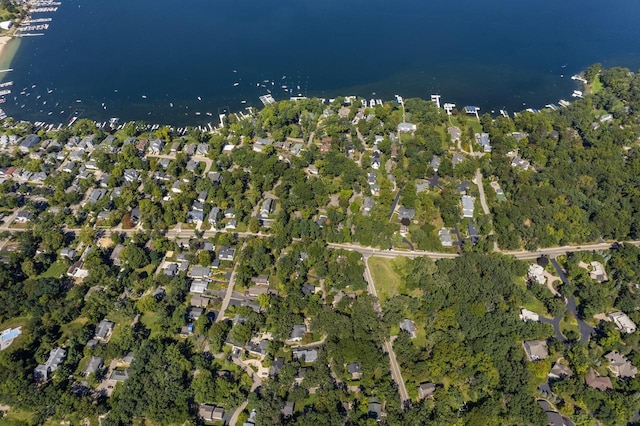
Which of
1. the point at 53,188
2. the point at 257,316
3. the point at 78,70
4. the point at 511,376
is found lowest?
the point at 511,376

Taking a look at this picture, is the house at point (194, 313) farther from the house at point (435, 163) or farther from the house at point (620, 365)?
the house at point (620, 365)

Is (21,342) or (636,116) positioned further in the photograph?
(636,116)

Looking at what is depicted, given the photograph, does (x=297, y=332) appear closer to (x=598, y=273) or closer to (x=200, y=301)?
(x=200, y=301)

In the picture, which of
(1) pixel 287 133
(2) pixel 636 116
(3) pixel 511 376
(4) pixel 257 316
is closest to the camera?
(3) pixel 511 376

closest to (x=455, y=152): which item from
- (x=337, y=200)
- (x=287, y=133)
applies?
(x=337, y=200)

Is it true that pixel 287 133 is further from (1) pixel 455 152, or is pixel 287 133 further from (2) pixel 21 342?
(2) pixel 21 342

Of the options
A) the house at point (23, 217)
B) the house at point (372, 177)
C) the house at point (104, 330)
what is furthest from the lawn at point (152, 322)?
the house at point (372, 177)

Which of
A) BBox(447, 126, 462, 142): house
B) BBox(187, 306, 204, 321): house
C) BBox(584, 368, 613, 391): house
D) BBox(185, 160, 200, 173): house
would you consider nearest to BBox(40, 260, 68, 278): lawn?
BBox(187, 306, 204, 321): house
